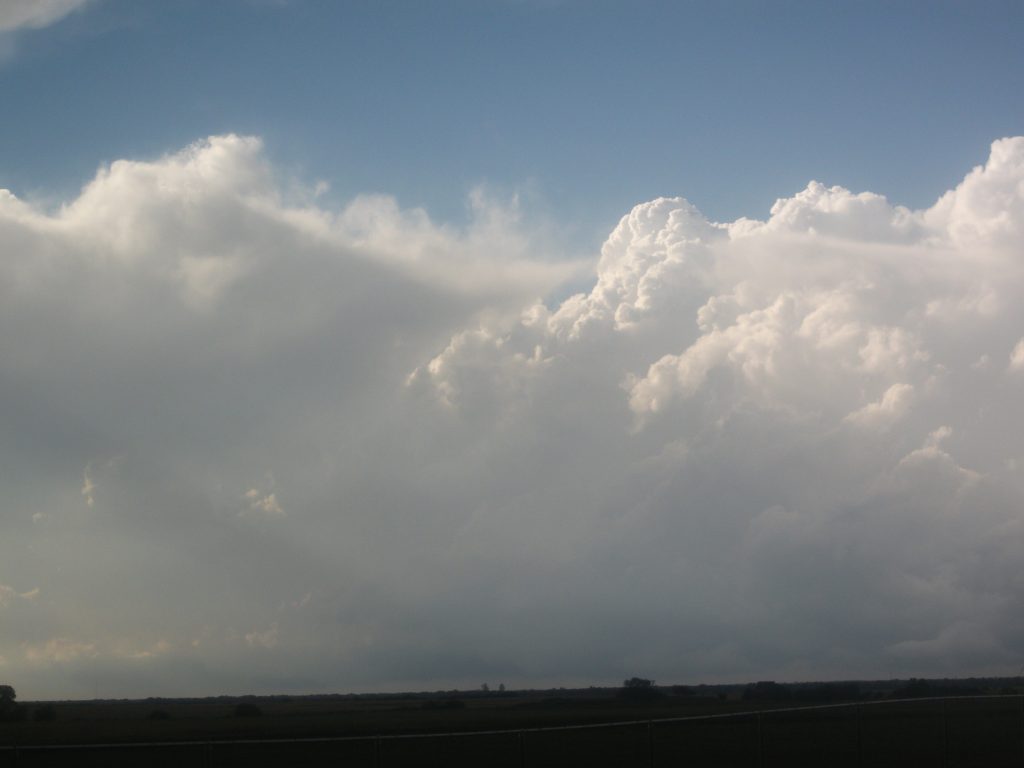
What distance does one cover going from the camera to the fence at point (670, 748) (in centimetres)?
2342

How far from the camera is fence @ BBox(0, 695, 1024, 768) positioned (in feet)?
76.8

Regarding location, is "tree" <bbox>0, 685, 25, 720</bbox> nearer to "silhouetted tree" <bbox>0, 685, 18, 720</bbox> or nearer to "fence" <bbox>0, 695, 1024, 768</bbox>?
"silhouetted tree" <bbox>0, 685, 18, 720</bbox>

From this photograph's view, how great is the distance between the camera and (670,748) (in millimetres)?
45031

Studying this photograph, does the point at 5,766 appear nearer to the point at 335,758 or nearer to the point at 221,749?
the point at 221,749

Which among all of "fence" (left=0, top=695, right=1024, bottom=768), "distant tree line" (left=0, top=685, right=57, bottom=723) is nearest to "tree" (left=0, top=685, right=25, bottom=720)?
"distant tree line" (left=0, top=685, right=57, bottom=723)

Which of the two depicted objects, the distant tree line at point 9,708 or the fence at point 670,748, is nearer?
the fence at point 670,748

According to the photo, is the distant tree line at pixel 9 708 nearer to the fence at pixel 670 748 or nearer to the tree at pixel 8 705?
the tree at pixel 8 705

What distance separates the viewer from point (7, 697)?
67.2 m

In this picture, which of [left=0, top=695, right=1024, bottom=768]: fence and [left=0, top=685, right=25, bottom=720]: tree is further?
[left=0, top=685, right=25, bottom=720]: tree

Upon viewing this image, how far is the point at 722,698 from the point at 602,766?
8888 centimetres

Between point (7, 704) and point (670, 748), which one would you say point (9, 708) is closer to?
point (7, 704)

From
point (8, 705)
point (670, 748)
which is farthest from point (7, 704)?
point (670, 748)

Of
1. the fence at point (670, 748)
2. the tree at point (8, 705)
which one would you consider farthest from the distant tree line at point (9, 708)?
the fence at point (670, 748)

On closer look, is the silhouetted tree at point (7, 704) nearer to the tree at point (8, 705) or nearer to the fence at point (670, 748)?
the tree at point (8, 705)
